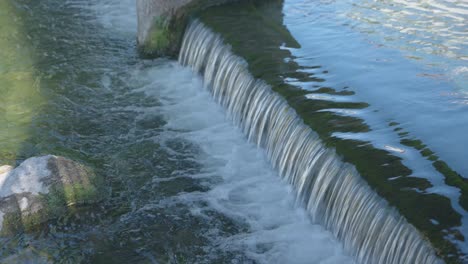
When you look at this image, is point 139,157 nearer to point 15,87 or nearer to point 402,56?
point 15,87

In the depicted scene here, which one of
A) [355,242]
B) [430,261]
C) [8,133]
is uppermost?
[430,261]

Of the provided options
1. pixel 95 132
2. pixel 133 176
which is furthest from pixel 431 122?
pixel 95 132

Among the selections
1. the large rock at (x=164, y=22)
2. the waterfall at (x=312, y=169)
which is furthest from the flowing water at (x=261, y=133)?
the large rock at (x=164, y=22)

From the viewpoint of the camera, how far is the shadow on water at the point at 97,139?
7.10 metres

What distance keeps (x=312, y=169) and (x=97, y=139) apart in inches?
122

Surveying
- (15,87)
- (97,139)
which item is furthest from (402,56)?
(15,87)

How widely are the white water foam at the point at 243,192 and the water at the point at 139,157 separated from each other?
0.05ft

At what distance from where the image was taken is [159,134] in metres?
9.38

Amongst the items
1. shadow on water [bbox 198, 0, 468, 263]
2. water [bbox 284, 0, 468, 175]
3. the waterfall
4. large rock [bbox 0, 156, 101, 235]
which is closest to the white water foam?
the waterfall

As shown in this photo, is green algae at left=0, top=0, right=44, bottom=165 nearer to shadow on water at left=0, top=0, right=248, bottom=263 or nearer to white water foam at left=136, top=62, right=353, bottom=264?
shadow on water at left=0, top=0, right=248, bottom=263

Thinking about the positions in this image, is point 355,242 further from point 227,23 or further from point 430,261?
point 227,23

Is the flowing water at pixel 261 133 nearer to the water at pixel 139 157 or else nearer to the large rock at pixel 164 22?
the water at pixel 139 157

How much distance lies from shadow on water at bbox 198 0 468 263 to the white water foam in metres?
0.80

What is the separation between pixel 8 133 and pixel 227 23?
3.69 meters
